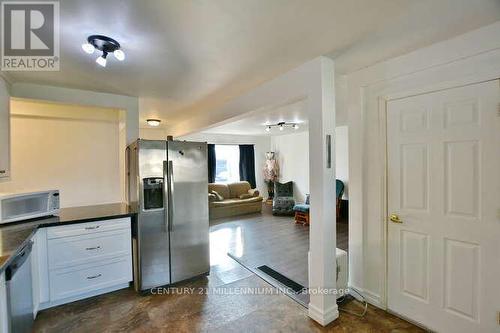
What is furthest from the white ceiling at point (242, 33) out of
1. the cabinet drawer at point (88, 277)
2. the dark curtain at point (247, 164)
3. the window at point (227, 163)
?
the dark curtain at point (247, 164)

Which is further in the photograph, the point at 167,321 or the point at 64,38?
the point at 167,321

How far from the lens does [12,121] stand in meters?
2.90

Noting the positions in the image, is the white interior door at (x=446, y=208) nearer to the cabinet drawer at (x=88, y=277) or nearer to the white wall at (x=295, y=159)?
the cabinet drawer at (x=88, y=277)

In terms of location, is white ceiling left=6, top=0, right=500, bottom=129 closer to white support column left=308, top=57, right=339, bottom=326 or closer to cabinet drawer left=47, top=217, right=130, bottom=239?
white support column left=308, top=57, right=339, bottom=326

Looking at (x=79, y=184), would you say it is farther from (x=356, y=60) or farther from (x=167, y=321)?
(x=356, y=60)

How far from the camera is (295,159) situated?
761 centimetres

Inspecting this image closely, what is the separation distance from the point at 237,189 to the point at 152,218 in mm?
4544

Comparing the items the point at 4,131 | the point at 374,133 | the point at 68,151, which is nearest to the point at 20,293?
the point at 4,131

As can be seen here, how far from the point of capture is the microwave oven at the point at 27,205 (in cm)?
216

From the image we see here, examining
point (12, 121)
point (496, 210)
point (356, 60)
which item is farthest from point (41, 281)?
point (496, 210)

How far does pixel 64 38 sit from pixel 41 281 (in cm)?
220

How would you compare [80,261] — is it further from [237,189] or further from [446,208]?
[237,189]

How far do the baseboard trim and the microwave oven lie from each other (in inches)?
113

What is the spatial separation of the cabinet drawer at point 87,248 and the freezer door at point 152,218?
0.20m
